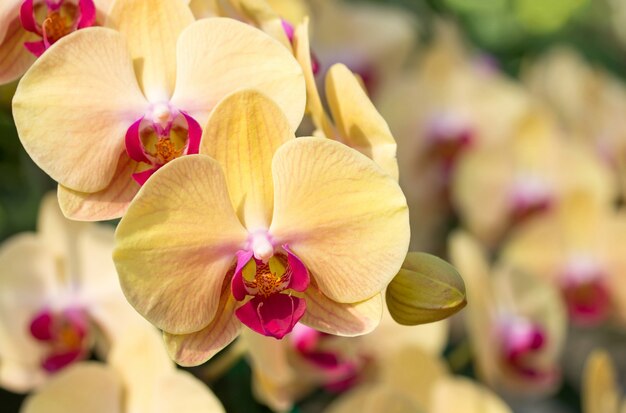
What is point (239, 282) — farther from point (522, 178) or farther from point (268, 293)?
point (522, 178)

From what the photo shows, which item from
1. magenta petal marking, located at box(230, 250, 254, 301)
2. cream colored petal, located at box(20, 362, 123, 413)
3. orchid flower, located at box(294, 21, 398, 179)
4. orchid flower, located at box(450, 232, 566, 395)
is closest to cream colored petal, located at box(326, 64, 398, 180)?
orchid flower, located at box(294, 21, 398, 179)

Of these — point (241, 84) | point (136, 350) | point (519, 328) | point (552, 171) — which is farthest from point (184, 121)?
point (552, 171)

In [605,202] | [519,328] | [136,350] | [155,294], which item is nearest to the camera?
[155,294]

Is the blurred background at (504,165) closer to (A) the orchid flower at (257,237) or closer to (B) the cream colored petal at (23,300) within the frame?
(B) the cream colored petal at (23,300)

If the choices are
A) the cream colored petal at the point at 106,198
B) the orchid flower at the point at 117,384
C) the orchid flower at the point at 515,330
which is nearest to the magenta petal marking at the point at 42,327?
the orchid flower at the point at 117,384

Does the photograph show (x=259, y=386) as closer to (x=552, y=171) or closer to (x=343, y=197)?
(x=343, y=197)

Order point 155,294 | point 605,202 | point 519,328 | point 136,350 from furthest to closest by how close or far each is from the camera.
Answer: point 605,202 → point 519,328 → point 136,350 → point 155,294

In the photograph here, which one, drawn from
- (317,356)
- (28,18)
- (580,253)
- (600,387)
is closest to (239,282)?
(28,18)
